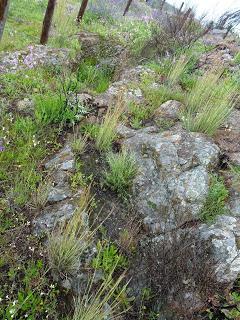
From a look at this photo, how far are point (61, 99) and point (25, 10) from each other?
5233 millimetres

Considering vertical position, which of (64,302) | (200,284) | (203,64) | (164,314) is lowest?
(64,302)

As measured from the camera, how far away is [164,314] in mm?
3070

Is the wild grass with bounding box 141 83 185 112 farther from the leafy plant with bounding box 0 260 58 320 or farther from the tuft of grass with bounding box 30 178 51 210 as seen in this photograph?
the leafy plant with bounding box 0 260 58 320

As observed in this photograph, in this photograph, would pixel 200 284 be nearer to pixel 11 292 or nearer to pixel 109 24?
pixel 11 292

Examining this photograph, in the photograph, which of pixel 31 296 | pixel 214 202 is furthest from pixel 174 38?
pixel 31 296

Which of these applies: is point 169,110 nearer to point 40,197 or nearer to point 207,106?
point 207,106

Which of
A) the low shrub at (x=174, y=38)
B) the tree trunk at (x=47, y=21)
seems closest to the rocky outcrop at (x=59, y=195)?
the tree trunk at (x=47, y=21)

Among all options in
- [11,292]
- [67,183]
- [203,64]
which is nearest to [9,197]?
[67,183]

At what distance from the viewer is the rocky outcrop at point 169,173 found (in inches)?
153

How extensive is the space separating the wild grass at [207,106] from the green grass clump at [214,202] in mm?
1105

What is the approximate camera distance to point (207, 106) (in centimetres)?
525

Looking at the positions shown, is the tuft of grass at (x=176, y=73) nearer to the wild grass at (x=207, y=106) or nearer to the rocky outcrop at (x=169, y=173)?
the wild grass at (x=207, y=106)

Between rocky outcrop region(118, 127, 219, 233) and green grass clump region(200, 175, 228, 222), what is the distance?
7 centimetres

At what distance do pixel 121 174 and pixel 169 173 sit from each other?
64 cm
